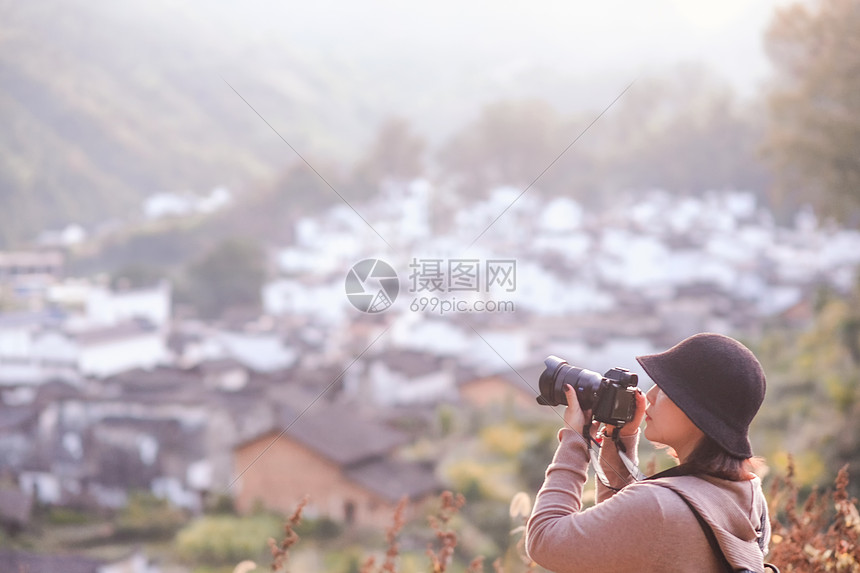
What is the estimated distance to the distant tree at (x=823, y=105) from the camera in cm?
749

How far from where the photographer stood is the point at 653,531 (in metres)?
0.83

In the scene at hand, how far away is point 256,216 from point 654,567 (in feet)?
103

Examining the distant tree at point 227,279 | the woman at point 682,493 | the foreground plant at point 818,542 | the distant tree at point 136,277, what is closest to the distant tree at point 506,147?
the distant tree at point 227,279

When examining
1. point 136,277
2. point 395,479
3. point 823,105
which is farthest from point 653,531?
point 136,277

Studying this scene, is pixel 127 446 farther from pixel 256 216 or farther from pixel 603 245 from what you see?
pixel 256 216

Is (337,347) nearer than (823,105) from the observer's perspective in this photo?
No

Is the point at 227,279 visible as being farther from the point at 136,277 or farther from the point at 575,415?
the point at 575,415

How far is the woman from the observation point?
838 millimetres

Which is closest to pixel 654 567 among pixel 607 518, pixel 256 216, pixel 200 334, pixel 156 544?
pixel 607 518

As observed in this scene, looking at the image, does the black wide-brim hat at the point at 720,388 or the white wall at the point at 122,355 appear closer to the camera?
the black wide-brim hat at the point at 720,388

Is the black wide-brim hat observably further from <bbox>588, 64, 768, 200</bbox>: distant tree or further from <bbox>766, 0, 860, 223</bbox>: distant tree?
<bbox>588, 64, 768, 200</bbox>: distant tree

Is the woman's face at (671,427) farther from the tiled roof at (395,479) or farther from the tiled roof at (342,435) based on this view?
the tiled roof at (395,479)

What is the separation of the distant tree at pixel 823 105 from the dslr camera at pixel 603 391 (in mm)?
7001

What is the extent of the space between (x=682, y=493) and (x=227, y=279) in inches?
930
